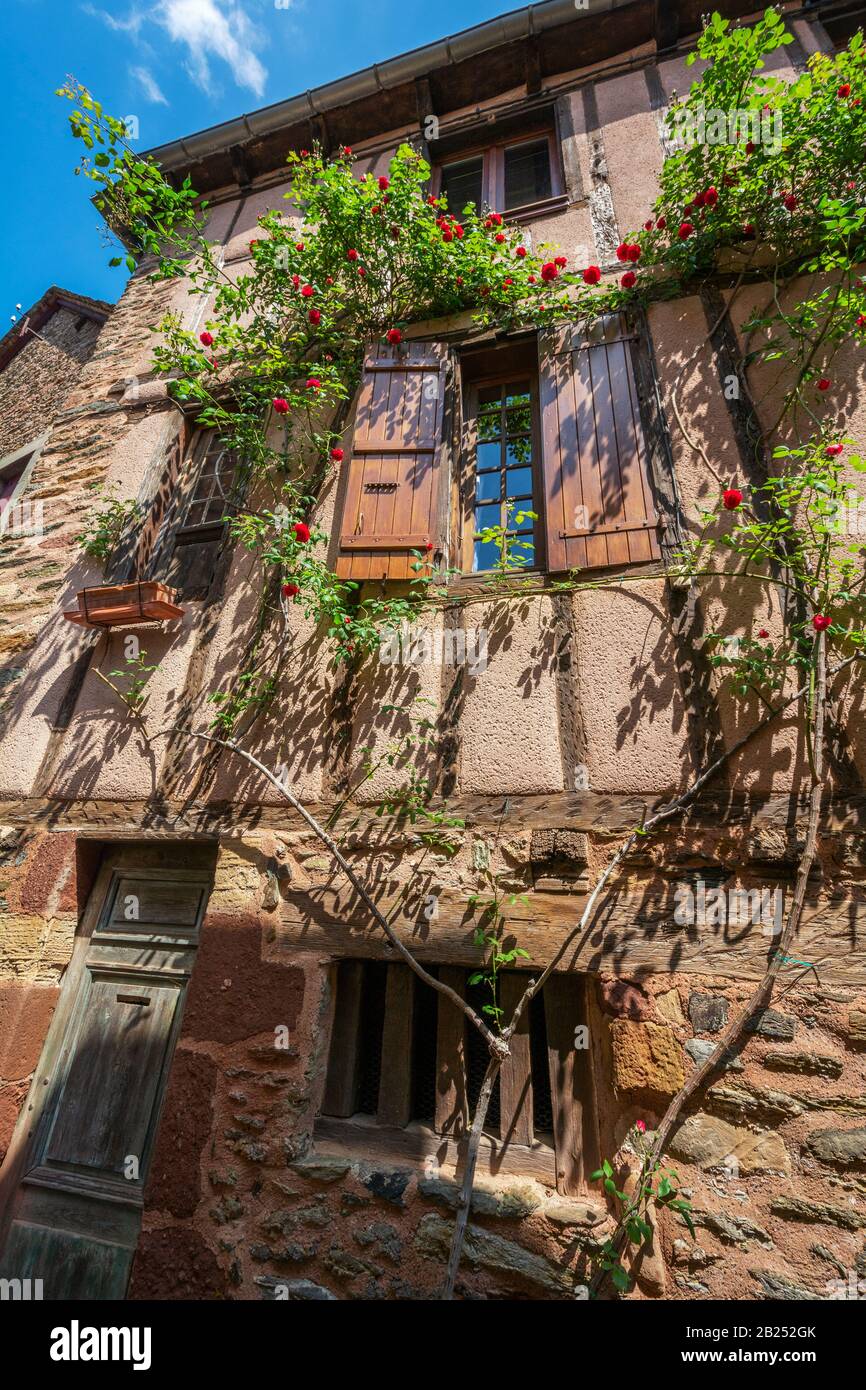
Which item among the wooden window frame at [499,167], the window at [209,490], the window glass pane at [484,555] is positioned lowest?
the window glass pane at [484,555]

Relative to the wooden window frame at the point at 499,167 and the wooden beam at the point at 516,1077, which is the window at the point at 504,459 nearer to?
the wooden window frame at the point at 499,167

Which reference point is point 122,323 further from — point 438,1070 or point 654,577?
point 438,1070

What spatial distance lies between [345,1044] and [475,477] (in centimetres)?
301

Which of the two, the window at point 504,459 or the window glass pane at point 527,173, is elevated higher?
the window glass pane at point 527,173

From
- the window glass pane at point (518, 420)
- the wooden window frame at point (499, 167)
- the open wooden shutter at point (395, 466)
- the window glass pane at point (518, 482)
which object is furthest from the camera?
the wooden window frame at point (499, 167)

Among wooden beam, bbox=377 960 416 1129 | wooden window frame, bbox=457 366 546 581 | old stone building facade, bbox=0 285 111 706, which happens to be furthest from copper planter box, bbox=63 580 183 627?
wooden beam, bbox=377 960 416 1129

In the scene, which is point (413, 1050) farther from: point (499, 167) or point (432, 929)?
point (499, 167)

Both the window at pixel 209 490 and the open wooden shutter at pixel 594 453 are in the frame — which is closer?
the open wooden shutter at pixel 594 453

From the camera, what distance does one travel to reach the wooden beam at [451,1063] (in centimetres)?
225

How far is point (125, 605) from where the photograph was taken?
3.27m

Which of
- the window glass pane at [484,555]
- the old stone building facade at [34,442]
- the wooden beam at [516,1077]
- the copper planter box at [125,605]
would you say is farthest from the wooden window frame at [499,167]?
the wooden beam at [516,1077]

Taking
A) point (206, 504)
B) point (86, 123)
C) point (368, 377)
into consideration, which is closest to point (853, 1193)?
point (368, 377)

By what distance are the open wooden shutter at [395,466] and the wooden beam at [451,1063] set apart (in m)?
1.92

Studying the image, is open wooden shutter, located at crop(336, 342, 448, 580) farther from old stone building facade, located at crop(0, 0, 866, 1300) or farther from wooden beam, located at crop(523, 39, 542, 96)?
wooden beam, located at crop(523, 39, 542, 96)
